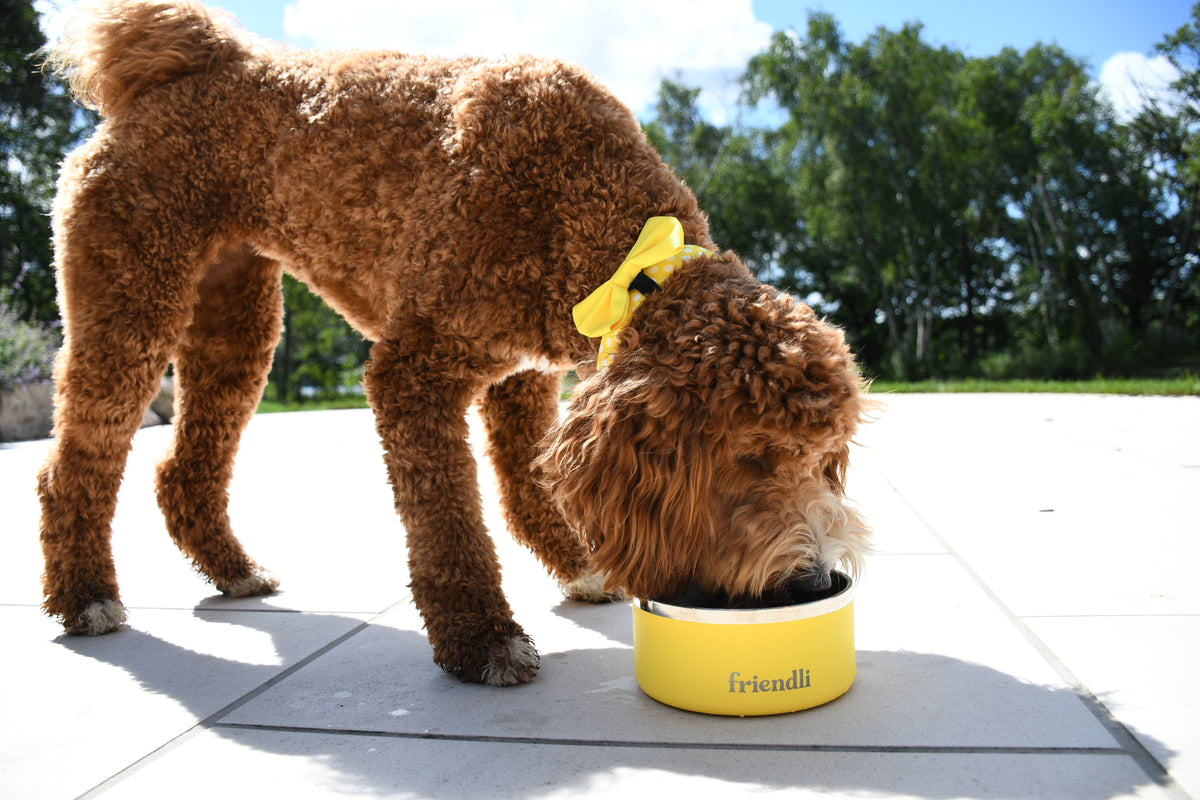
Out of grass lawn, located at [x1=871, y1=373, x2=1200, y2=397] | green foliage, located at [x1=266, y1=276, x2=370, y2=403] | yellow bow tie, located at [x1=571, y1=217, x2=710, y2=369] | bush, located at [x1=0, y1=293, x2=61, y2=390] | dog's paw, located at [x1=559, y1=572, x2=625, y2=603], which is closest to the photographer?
yellow bow tie, located at [x1=571, y1=217, x2=710, y2=369]

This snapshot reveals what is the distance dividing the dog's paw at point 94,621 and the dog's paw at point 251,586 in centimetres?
46

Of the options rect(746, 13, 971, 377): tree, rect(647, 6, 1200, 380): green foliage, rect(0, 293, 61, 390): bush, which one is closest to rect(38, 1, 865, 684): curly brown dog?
rect(0, 293, 61, 390): bush

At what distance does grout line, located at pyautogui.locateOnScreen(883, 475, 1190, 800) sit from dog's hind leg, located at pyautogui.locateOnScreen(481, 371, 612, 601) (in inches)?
51.9

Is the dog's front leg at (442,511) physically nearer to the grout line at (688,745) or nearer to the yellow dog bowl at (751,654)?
the grout line at (688,745)

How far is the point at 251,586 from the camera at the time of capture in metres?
→ 3.16

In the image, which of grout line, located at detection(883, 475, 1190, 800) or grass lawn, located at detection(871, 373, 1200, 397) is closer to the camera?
grout line, located at detection(883, 475, 1190, 800)

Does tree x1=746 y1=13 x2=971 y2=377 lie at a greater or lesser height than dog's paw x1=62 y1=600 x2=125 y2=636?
greater

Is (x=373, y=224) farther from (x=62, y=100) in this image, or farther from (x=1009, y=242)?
(x=1009, y=242)

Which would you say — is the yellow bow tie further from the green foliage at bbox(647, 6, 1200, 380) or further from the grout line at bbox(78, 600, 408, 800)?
the green foliage at bbox(647, 6, 1200, 380)

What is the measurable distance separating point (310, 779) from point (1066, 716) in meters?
1.68

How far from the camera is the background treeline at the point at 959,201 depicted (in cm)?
2091

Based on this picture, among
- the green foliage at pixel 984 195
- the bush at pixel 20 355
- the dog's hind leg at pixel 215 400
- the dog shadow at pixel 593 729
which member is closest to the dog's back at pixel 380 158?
the dog's hind leg at pixel 215 400

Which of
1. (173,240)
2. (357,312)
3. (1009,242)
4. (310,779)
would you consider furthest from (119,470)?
(1009,242)

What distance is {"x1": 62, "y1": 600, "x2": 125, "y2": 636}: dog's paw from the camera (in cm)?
269
